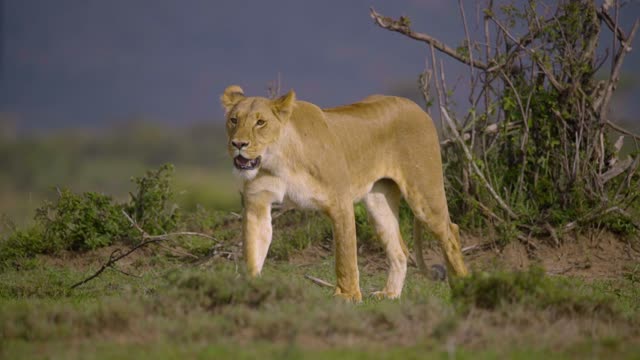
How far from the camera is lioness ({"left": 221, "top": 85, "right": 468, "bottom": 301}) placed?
6301 mm

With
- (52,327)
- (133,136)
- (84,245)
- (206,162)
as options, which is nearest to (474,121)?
(84,245)

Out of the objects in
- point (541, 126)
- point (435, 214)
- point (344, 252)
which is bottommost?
point (344, 252)

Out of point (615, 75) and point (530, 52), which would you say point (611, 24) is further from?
point (530, 52)

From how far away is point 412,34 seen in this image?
8.37m

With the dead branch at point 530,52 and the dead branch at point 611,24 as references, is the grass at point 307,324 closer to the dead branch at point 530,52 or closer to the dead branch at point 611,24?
the dead branch at point 530,52

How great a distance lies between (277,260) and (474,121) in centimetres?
220

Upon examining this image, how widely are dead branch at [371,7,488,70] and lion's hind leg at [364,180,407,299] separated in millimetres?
1619

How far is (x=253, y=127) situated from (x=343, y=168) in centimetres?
74

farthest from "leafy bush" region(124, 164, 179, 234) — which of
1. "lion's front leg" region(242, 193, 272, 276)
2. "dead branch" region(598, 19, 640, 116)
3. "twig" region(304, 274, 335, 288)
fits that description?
"dead branch" region(598, 19, 640, 116)

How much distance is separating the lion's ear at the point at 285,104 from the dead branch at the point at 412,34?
2076 millimetres

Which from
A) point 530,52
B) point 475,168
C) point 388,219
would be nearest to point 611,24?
point 530,52

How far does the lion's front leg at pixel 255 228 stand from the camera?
634 cm

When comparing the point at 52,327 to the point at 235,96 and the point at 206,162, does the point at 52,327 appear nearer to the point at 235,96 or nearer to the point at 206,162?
the point at 235,96

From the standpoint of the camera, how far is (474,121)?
877 centimetres
